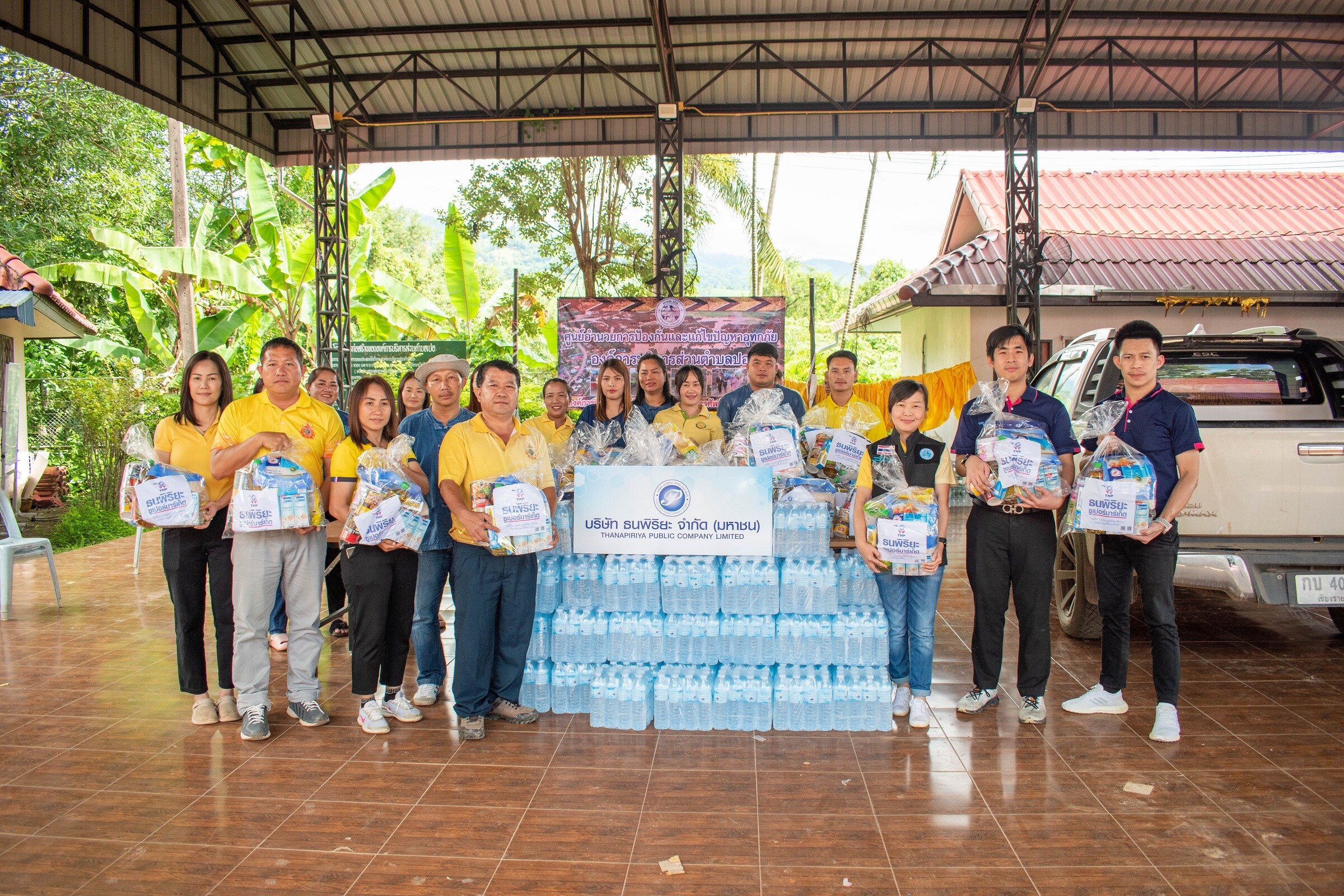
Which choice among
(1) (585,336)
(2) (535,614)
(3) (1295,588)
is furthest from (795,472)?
(1) (585,336)

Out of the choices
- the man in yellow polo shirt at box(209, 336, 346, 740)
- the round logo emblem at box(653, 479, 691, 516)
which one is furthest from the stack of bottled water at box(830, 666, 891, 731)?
the man in yellow polo shirt at box(209, 336, 346, 740)

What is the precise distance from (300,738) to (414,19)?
847 centimetres

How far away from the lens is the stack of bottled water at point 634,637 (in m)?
4.55

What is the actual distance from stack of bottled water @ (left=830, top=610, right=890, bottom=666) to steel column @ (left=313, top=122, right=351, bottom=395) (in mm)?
8935

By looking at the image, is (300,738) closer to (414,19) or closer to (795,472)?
(795,472)

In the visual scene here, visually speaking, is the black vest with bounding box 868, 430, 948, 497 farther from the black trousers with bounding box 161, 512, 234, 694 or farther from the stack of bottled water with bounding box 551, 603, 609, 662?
the black trousers with bounding box 161, 512, 234, 694

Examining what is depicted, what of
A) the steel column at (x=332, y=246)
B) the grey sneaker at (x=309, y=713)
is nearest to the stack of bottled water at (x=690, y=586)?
the grey sneaker at (x=309, y=713)

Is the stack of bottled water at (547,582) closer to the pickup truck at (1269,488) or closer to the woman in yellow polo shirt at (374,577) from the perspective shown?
the woman in yellow polo shirt at (374,577)

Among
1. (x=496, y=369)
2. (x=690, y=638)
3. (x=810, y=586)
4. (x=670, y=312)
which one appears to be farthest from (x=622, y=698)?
(x=670, y=312)

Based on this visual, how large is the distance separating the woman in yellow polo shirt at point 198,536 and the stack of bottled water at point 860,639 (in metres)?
3.07

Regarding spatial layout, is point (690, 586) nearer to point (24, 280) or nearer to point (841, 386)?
→ point (841, 386)

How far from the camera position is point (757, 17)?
981 centimetres

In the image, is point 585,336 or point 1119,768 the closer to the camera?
point 1119,768

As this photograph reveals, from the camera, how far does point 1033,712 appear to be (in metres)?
4.54
